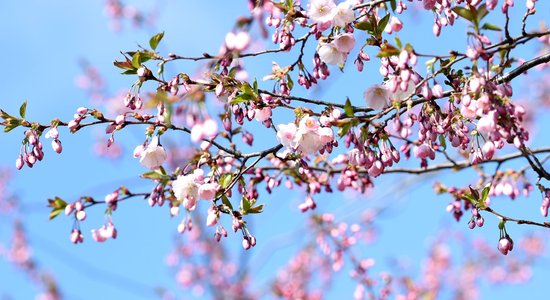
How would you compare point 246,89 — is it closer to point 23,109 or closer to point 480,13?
point 480,13

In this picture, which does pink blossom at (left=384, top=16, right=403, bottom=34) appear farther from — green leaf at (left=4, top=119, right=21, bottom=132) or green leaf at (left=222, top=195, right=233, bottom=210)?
green leaf at (left=4, top=119, right=21, bottom=132)

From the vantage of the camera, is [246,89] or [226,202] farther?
[226,202]

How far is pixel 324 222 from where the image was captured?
547 cm

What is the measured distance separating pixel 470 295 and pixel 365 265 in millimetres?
8485

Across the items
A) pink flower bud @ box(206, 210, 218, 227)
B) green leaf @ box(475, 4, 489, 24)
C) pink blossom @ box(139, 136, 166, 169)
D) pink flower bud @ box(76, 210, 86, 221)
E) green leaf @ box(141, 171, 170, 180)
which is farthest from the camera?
pink flower bud @ box(76, 210, 86, 221)

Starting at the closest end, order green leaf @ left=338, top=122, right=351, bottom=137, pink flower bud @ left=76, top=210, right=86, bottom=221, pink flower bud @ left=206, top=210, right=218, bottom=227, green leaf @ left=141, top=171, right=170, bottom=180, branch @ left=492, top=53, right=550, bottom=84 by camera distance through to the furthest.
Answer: green leaf @ left=338, top=122, right=351, bottom=137 < branch @ left=492, top=53, right=550, bottom=84 < pink flower bud @ left=206, top=210, right=218, bottom=227 < green leaf @ left=141, top=171, right=170, bottom=180 < pink flower bud @ left=76, top=210, right=86, bottom=221

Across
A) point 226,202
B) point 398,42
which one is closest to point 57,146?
point 226,202

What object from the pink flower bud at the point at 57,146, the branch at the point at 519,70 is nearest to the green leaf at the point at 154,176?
the pink flower bud at the point at 57,146

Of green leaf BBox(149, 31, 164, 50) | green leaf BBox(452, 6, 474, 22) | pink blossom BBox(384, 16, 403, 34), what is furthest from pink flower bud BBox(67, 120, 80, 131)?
green leaf BBox(452, 6, 474, 22)

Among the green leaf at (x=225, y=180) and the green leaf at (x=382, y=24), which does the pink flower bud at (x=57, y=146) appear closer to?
the green leaf at (x=225, y=180)

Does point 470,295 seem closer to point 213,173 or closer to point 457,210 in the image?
point 457,210

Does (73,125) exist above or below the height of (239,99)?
above

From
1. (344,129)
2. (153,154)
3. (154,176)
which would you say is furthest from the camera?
(154,176)

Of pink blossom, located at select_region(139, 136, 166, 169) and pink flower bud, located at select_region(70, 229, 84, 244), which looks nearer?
pink blossom, located at select_region(139, 136, 166, 169)
